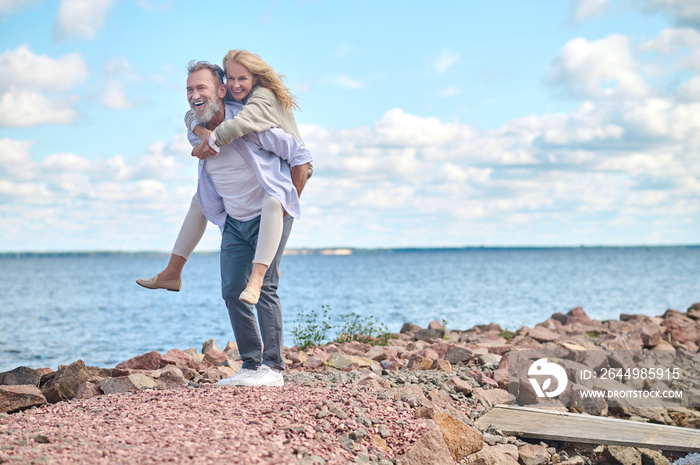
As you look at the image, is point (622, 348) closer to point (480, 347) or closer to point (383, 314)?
point (480, 347)

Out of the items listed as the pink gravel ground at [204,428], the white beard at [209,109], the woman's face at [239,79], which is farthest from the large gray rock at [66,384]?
the woman's face at [239,79]

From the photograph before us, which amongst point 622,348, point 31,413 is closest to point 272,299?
point 31,413

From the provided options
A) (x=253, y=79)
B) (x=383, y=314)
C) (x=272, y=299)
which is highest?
(x=253, y=79)

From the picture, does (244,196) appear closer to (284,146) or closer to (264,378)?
(284,146)

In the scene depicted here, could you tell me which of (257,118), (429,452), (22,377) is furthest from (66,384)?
(429,452)

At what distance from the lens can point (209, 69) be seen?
16.0 ft

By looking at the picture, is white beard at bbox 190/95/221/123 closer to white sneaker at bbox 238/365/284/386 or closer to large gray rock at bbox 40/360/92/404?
white sneaker at bbox 238/365/284/386

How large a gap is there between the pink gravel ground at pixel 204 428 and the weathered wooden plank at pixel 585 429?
3.58 feet

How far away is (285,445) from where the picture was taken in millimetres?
3486

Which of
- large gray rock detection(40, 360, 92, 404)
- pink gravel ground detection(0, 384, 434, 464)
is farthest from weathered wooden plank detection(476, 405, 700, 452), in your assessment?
large gray rock detection(40, 360, 92, 404)

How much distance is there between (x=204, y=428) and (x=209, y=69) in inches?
103

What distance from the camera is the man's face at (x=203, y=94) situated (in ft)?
15.7

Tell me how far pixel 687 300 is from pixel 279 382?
28.9 meters

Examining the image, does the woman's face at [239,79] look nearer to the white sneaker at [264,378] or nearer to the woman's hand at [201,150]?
the woman's hand at [201,150]
